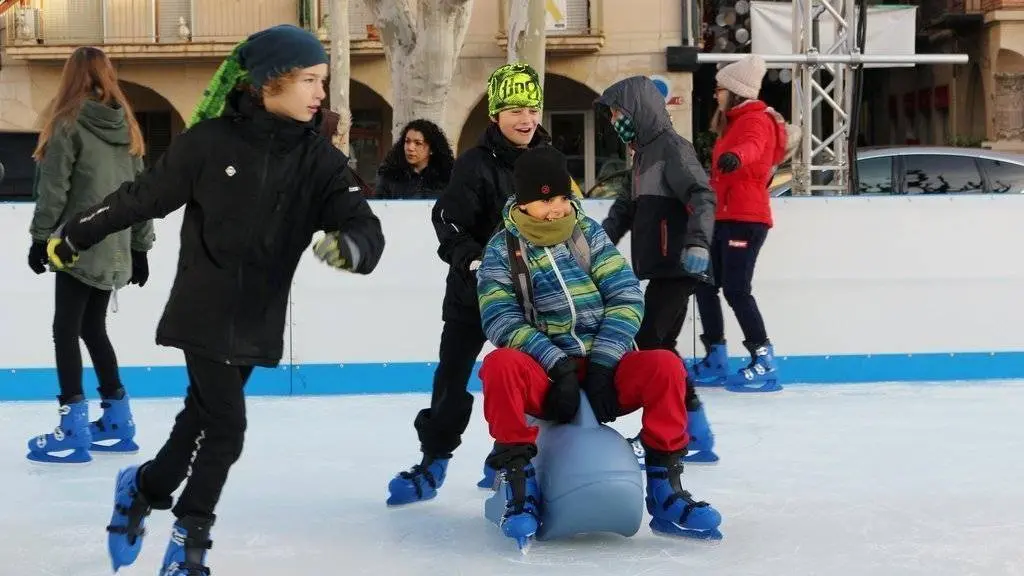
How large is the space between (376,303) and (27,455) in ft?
7.06

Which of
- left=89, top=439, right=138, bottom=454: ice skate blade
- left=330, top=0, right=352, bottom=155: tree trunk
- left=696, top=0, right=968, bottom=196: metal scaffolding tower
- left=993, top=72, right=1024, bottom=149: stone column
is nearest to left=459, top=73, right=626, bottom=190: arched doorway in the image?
left=993, top=72, right=1024, bottom=149: stone column

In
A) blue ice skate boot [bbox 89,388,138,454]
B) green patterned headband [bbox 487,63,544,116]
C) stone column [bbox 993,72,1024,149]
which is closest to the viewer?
green patterned headband [bbox 487,63,544,116]

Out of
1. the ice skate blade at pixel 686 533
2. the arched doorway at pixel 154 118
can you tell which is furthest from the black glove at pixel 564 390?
the arched doorway at pixel 154 118

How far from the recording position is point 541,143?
4.36m

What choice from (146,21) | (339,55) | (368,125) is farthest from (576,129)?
(339,55)

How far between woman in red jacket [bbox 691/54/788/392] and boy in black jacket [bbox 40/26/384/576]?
3.64 m

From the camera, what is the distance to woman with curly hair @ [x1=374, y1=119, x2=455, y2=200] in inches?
278

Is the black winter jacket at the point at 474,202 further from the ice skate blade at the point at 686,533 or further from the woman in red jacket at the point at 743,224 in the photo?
the woman in red jacket at the point at 743,224

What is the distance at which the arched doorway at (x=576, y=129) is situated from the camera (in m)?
23.2

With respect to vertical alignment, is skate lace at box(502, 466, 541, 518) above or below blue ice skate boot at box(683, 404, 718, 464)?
above

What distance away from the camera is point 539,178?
155 inches

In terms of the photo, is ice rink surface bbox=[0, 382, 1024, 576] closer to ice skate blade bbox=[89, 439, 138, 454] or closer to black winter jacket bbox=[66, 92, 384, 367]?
ice skate blade bbox=[89, 439, 138, 454]

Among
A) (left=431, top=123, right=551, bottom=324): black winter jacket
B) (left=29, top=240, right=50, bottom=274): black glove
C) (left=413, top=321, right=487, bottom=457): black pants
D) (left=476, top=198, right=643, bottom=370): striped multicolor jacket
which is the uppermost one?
(left=431, top=123, right=551, bottom=324): black winter jacket

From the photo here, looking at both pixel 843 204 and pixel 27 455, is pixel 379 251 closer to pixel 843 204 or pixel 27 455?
pixel 27 455
